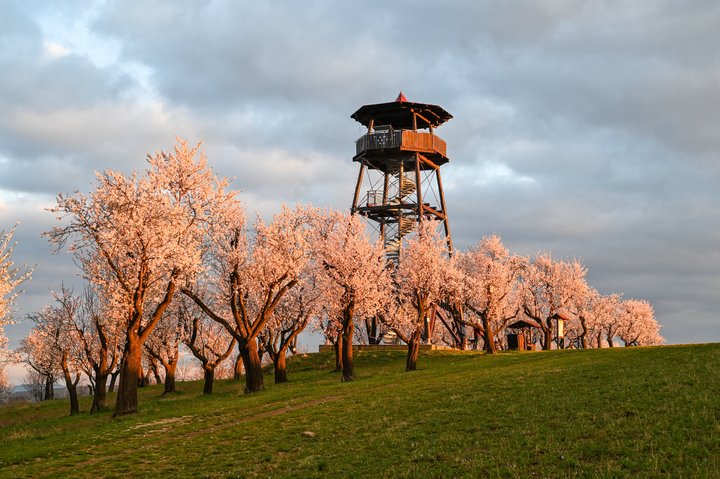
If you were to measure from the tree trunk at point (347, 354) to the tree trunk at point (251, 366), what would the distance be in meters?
5.83

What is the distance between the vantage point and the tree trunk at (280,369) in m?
48.1

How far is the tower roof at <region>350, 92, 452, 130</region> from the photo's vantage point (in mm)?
65625

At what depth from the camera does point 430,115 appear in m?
67.8

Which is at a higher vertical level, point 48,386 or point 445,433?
point 445,433

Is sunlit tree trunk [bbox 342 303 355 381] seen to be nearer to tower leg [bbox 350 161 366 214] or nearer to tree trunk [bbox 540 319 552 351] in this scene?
tower leg [bbox 350 161 366 214]

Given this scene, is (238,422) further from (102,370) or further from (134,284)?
(102,370)

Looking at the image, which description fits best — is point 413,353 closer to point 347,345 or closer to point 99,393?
point 347,345

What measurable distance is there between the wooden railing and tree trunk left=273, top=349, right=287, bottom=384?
82.9ft

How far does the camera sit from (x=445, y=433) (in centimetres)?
1916

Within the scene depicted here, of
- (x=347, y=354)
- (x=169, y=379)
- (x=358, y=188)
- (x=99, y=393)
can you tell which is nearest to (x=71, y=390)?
(x=99, y=393)

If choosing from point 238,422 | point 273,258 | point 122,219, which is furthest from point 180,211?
point 238,422

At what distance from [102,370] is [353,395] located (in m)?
23.2

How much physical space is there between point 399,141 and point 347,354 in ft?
92.5

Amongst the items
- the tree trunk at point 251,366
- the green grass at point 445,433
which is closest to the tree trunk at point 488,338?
the green grass at point 445,433
